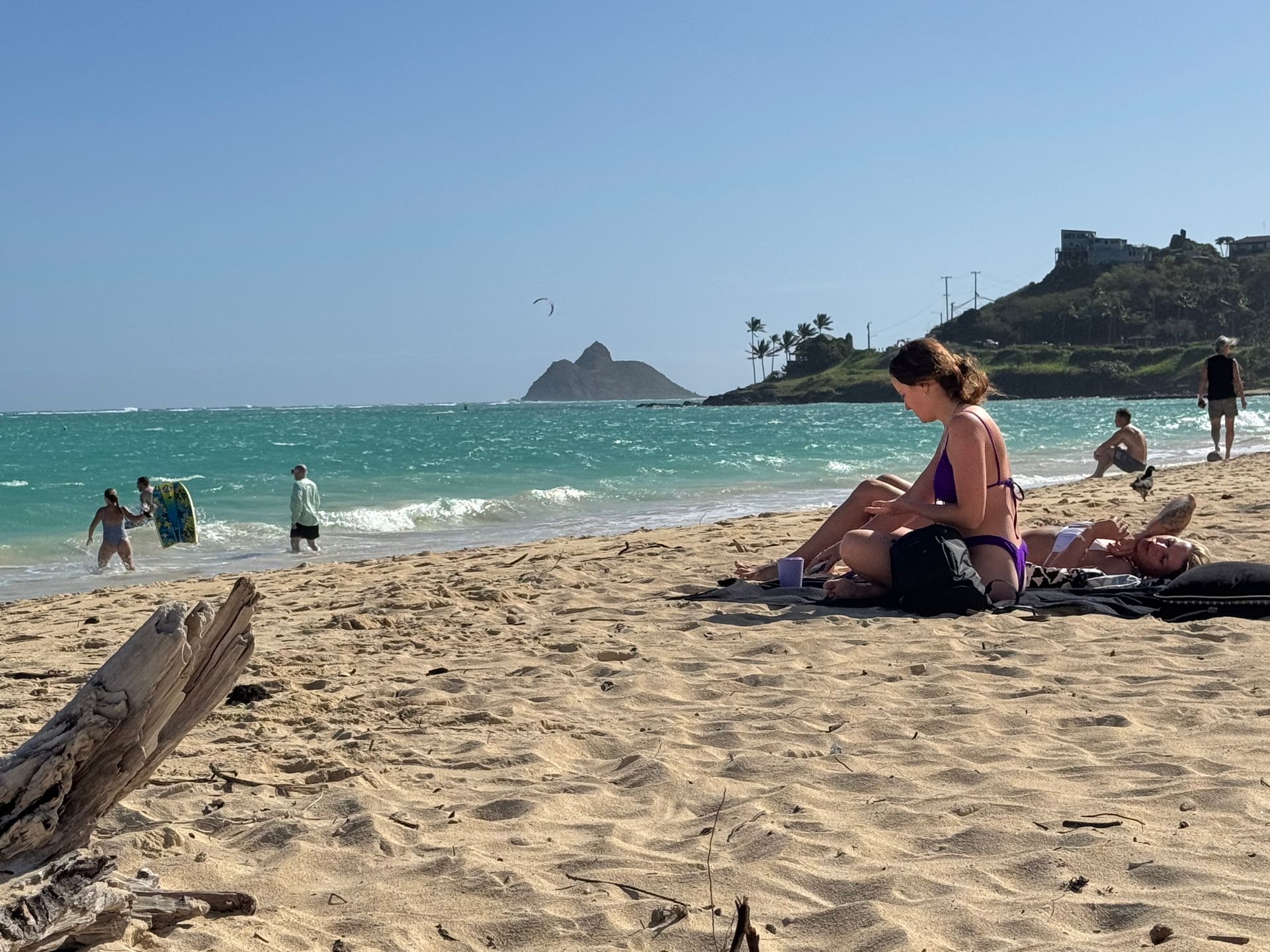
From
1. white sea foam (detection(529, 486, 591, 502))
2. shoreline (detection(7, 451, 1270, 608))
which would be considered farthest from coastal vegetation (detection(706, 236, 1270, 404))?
shoreline (detection(7, 451, 1270, 608))

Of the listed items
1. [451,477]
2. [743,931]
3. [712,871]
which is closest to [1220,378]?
[712,871]

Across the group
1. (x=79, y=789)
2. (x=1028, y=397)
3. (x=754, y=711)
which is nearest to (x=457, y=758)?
(x=754, y=711)

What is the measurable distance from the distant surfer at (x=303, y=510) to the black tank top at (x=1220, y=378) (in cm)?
1173

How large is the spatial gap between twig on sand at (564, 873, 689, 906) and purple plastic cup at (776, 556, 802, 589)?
3629 mm

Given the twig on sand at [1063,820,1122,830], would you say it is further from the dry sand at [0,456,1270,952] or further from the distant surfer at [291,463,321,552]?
the distant surfer at [291,463,321,552]

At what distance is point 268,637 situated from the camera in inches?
236

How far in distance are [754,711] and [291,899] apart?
189 centimetres

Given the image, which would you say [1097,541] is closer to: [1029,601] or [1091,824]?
[1029,601]

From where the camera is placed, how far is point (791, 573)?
6262 millimetres

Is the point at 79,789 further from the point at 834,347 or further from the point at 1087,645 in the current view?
the point at 834,347

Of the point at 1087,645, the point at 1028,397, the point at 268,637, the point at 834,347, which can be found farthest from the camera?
the point at 834,347

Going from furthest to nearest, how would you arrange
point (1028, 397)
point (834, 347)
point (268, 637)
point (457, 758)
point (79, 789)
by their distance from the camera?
point (834, 347) < point (1028, 397) < point (268, 637) < point (457, 758) < point (79, 789)

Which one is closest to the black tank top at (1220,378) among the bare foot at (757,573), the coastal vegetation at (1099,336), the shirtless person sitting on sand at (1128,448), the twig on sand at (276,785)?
the shirtless person sitting on sand at (1128,448)

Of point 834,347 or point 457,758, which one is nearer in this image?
point 457,758
